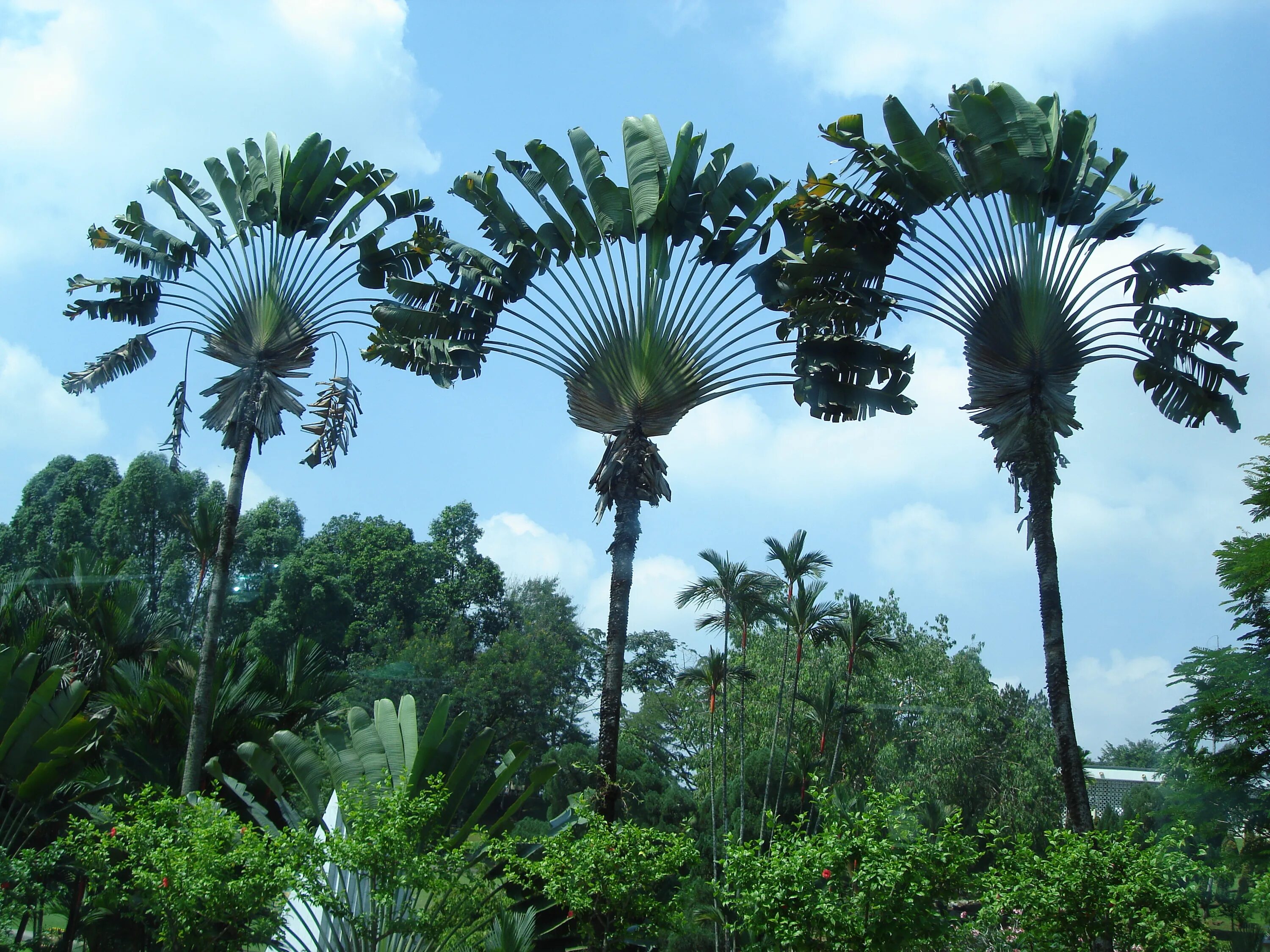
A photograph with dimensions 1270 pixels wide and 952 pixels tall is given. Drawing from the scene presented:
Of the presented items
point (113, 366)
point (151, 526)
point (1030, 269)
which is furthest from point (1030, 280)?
point (151, 526)

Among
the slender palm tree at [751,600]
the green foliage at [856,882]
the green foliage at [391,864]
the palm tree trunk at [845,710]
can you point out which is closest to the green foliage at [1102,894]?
the green foliage at [856,882]

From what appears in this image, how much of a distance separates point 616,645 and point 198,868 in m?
5.62

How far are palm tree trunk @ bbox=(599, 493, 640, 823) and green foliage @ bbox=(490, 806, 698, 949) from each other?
2.56ft

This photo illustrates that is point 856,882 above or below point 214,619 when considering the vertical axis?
below

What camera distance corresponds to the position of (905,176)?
14.0 metres

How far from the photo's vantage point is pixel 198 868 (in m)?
9.88

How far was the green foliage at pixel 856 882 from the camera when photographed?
9680mm

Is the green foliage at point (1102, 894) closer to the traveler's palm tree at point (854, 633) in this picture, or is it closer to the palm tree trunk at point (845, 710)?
the palm tree trunk at point (845, 710)

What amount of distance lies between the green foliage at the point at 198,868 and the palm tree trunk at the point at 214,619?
2.39 metres

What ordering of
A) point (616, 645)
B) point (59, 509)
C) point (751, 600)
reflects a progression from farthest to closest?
1. point (59, 509)
2. point (751, 600)
3. point (616, 645)

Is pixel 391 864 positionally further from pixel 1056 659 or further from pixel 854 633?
pixel 854 633

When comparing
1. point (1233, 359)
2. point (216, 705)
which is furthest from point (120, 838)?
point (1233, 359)

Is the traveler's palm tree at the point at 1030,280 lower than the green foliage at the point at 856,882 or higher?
higher

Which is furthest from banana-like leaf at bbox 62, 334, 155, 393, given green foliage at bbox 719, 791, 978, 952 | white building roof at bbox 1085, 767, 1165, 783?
white building roof at bbox 1085, 767, 1165, 783
